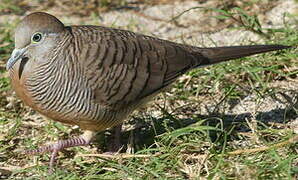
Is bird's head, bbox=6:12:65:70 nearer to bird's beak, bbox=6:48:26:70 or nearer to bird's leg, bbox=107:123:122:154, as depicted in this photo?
bird's beak, bbox=6:48:26:70

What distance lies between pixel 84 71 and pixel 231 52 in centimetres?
119

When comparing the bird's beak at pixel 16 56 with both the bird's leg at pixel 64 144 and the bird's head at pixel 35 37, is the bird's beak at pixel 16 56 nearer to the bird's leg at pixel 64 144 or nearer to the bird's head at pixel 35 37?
the bird's head at pixel 35 37

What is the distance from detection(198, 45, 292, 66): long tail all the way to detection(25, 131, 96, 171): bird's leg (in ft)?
3.34

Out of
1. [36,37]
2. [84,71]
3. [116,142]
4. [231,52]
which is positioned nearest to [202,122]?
[231,52]

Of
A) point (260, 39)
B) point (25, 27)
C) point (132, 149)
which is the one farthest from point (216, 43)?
point (25, 27)

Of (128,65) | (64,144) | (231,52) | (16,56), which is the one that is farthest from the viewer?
(231,52)

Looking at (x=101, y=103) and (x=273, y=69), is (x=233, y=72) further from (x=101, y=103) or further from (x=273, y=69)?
(x=101, y=103)

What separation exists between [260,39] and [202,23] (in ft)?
2.98

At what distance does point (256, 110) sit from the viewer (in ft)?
15.2

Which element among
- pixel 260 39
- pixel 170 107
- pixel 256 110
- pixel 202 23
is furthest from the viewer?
pixel 202 23

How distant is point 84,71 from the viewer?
3936mm

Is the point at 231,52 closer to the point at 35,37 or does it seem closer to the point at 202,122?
the point at 202,122

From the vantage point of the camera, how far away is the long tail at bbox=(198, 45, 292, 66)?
4395 millimetres

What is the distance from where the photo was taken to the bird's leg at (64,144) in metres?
4.22
